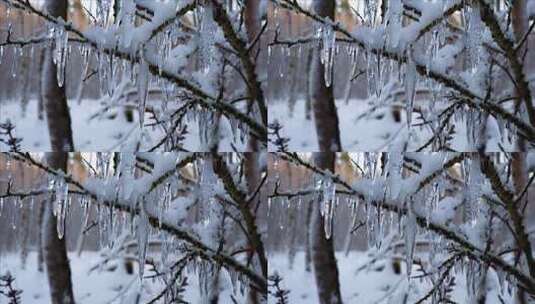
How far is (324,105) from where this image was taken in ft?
9.22

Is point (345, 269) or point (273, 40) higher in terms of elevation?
point (273, 40)

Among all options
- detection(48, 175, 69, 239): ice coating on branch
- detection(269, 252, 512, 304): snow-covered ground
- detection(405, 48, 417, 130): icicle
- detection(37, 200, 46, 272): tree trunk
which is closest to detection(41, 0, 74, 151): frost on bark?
detection(48, 175, 69, 239): ice coating on branch

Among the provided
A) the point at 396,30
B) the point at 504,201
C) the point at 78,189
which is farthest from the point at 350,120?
the point at 78,189

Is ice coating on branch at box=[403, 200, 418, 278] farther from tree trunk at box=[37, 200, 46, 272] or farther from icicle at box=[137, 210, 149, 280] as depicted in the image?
tree trunk at box=[37, 200, 46, 272]

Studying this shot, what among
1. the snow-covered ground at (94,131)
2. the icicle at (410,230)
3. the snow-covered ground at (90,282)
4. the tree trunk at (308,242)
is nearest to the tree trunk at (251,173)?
the snow-covered ground at (94,131)

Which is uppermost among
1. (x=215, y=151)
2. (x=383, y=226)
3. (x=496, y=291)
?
(x=215, y=151)

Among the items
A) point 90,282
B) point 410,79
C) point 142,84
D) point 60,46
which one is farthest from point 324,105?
point 90,282

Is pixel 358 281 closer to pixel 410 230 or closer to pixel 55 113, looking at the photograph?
pixel 410 230

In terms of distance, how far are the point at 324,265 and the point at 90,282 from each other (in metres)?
0.77

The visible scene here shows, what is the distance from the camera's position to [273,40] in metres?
2.81

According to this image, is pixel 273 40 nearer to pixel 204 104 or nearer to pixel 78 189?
pixel 204 104

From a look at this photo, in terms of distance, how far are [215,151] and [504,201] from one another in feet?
3.02

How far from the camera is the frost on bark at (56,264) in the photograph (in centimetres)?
287

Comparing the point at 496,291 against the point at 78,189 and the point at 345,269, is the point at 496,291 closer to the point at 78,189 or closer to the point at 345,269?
the point at 345,269
